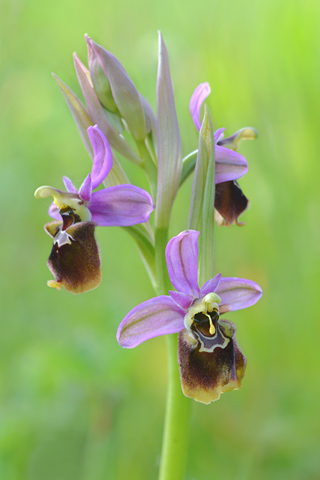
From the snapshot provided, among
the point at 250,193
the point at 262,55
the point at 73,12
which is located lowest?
the point at 250,193

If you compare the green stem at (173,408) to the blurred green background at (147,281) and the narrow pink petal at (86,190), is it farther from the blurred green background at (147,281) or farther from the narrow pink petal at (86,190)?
the blurred green background at (147,281)

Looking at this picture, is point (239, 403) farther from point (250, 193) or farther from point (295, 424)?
point (250, 193)

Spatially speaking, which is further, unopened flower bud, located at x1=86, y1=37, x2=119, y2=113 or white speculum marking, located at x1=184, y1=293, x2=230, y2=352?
unopened flower bud, located at x1=86, y1=37, x2=119, y2=113

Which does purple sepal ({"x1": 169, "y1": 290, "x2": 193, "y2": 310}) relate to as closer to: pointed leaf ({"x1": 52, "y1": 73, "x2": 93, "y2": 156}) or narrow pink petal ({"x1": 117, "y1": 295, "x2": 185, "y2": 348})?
narrow pink petal ({"x1": 117, "y1": 295, "x2": 185, "y2": 348})

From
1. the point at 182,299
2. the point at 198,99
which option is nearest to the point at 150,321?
the point at 182,299

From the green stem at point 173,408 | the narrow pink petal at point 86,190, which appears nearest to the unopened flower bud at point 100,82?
the narrow pink petal at point 86,190

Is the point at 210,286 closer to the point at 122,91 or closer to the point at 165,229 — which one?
the point at 165,229

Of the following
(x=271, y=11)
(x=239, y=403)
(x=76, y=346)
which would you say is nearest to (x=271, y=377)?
(x=239, y=403)

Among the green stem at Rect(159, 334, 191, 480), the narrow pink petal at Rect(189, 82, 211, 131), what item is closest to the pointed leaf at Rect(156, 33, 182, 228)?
the narrow pink petal at Rect(189, 82, 211, 131)
